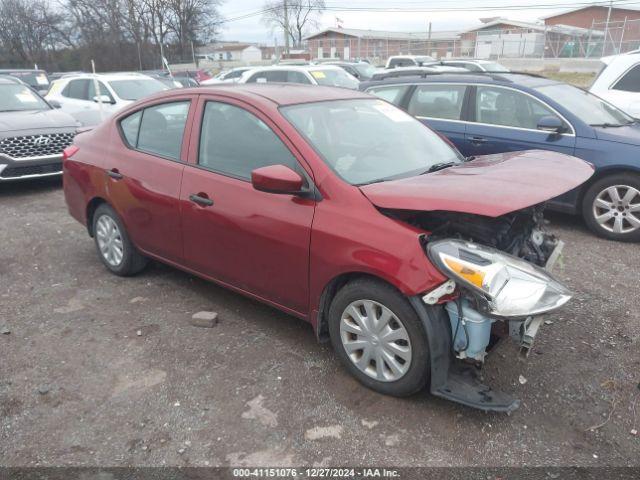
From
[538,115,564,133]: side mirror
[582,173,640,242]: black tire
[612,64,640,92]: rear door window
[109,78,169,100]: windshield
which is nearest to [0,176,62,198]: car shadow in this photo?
[109,78,169,100]: windshield

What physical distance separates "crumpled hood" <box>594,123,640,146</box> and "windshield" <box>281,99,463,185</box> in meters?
2.54

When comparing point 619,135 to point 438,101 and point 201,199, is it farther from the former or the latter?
point 201,199

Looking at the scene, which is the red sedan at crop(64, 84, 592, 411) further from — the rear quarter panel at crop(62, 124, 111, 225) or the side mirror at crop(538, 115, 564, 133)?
the side mirror at crop(538, 115, 564, 133)

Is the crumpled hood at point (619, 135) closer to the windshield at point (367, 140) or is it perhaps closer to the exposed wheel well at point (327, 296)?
the windshield at point (367, 140)

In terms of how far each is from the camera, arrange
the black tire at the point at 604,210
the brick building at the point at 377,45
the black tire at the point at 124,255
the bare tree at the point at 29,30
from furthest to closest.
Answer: the brick building at the point at 377,45
the bare tree at the point at 29,30
the black tire at the point at 604,210
the black tire at the point at 124,255

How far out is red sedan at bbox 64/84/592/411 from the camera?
2707mm

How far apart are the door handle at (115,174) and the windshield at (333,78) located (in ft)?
29.7

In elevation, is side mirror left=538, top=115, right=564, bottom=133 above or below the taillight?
above

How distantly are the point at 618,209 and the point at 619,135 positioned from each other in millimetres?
780

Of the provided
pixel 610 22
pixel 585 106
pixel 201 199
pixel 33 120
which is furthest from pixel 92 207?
pixel 610 22

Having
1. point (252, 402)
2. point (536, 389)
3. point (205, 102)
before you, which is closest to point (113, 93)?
point (205, 102)

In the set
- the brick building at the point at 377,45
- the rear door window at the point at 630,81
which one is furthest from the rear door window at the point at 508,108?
the brick building at the point at 377,45

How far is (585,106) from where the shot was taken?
617cm

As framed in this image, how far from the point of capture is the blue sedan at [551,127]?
552 centimetres
